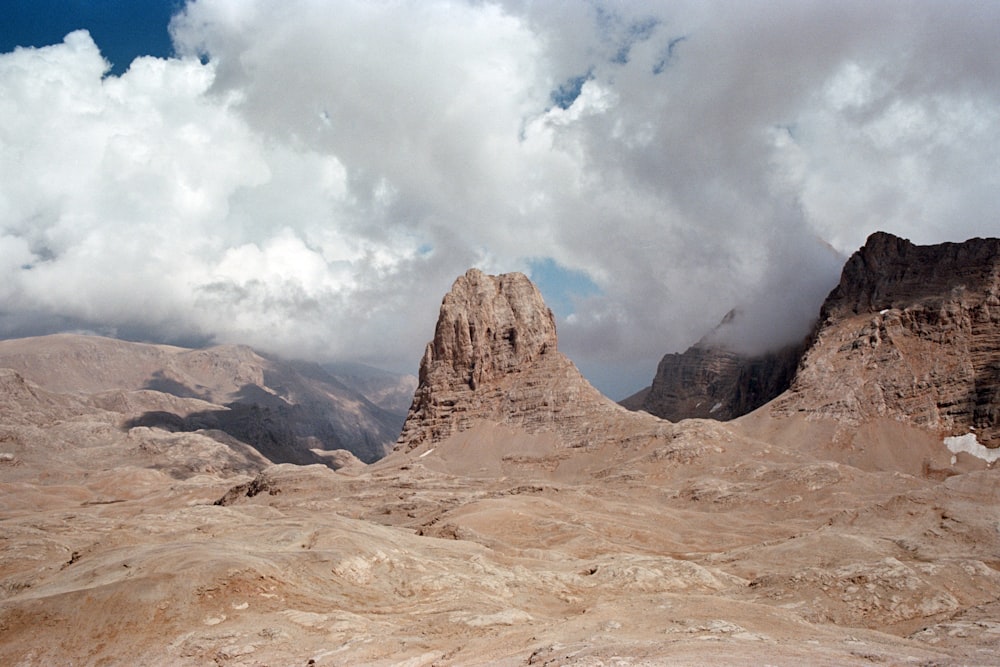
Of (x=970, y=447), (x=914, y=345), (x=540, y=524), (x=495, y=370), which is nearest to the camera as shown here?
(x=540, y=524)

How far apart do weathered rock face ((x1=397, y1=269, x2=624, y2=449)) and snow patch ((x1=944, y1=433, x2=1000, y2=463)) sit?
163 feet

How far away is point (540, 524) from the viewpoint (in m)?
71.4

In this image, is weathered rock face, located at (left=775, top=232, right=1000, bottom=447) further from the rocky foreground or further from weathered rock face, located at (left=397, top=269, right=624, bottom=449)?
weathered rock face, located at (left=397, top=269, right=624, bottom=449)

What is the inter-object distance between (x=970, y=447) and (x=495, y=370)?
7764 centimetres

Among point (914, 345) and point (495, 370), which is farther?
point (495, 370)

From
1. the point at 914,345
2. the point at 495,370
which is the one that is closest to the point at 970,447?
the point at 914,345

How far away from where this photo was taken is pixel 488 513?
241ft

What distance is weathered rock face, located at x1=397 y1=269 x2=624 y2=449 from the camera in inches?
5217

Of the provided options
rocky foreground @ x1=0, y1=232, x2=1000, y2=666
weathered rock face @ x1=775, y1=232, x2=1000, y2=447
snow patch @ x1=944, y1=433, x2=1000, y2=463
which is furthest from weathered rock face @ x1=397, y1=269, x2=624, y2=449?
snow patch @ x1=944, y1=433, x2=1000, y2=463

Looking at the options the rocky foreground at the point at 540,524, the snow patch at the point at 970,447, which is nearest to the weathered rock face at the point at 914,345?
the rocky foreground at the point at 540,524

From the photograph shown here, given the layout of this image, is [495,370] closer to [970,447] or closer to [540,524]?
[540,524]

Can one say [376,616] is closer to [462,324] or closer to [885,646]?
[885,646]

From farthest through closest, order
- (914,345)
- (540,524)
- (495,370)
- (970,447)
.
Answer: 1. (495,370)
2. (914,345)
3. (970,447)
4. (540,524)

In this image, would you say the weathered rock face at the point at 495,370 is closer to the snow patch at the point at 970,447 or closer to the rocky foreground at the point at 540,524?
the rocky foreground at the point at 540,524
